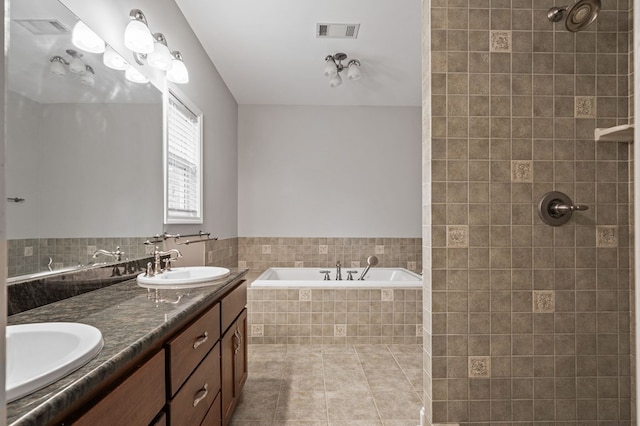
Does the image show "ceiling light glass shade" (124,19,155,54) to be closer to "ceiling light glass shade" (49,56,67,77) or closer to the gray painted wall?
"ceiling light glass shade" (49,56,67,77)

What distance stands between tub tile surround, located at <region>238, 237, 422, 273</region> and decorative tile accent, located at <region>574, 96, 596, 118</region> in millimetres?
2813

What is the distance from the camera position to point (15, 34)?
3.67 ft

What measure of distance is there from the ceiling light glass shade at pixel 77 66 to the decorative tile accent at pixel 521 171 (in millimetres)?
1909

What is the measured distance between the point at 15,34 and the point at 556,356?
2.45 meters

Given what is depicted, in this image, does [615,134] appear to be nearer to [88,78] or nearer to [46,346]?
[46,346]

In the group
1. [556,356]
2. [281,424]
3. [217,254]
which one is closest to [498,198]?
[556,356]

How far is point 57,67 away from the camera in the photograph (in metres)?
1.29

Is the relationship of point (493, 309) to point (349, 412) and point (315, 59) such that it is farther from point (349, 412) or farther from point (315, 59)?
point (315, 59)

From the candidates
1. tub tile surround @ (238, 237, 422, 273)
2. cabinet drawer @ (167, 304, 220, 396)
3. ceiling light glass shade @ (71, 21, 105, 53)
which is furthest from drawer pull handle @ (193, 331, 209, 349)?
tub tile surround @ (238, 237, 422, 273)

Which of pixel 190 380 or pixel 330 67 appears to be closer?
pixel 190 380

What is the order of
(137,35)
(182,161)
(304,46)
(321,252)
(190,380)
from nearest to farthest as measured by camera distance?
1. (190,380)
2. (137,35)
3. (182,161)
4. (304,46)
5. (321,252)

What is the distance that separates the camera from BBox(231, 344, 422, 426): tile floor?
77.9 inches

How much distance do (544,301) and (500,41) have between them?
1236 millimetres

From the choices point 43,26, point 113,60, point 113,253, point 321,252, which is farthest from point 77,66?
point 321,252
